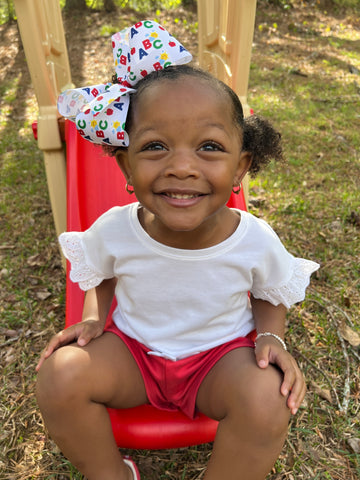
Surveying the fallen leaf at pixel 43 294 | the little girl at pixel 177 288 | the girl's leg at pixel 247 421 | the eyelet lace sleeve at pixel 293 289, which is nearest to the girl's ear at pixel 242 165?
the little girl at pixel 177 288

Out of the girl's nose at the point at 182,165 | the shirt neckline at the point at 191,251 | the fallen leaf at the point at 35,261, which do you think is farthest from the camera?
the fallen leaf at the point at 35,261

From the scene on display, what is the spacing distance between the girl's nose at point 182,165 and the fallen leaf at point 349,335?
4.62ft

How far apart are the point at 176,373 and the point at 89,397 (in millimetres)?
294

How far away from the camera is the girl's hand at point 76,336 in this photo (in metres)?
1.59

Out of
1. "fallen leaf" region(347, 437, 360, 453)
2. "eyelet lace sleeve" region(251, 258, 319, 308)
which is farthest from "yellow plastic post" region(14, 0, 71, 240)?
"fallen leaf" region(347, 437, 360, 453)

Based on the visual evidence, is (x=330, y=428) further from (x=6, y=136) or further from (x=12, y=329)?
(x=6, y=136)

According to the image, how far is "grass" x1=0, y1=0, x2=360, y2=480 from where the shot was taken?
1890mm

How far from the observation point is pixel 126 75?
1.49 meters

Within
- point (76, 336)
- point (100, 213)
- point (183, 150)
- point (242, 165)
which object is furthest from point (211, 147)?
point (100, 213)

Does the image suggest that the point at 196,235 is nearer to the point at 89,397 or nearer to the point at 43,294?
the point at 89,397

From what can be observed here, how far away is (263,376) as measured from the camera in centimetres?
142

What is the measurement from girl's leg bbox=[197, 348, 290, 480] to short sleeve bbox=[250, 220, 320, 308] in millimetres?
256

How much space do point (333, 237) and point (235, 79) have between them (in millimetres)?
1168

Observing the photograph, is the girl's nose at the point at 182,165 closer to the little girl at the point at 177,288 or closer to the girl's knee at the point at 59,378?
the little girl at the point at 177,288
